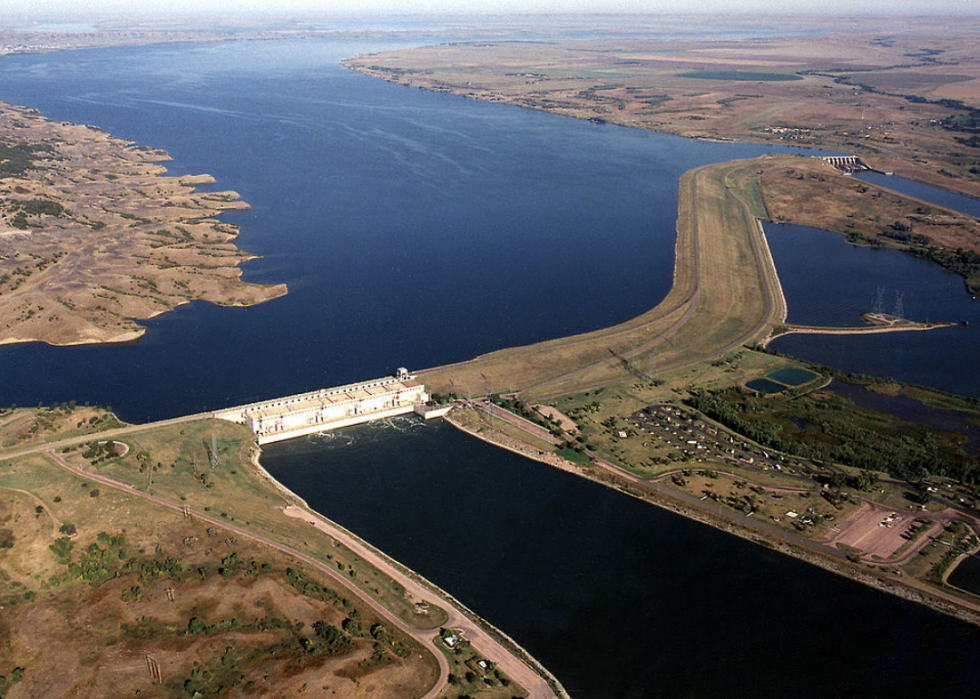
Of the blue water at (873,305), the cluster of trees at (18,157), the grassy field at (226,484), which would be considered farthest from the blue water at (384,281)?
the cluster of trees at (18,157)

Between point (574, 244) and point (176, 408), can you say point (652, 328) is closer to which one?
point (574, 244)

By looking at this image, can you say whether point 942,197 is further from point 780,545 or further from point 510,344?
point 780,545

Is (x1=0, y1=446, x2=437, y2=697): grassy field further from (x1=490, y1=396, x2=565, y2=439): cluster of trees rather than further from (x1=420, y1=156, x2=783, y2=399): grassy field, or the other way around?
(x1=420, y1=156, x2=783, y2=399): grassy field

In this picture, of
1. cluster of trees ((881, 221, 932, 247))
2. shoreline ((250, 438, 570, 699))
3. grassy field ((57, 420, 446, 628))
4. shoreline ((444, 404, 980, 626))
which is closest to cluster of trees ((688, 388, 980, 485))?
shoreline ((444, 404, 980, 626))

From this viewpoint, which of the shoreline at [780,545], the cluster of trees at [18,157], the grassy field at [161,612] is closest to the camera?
the grassy field at [161,612]

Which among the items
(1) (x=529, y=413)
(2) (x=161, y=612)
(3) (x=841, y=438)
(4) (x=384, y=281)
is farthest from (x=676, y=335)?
(2) (x=161, y=612)

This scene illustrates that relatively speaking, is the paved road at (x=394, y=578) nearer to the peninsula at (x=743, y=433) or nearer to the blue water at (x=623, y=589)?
the blue water at (x=623, y=589)
